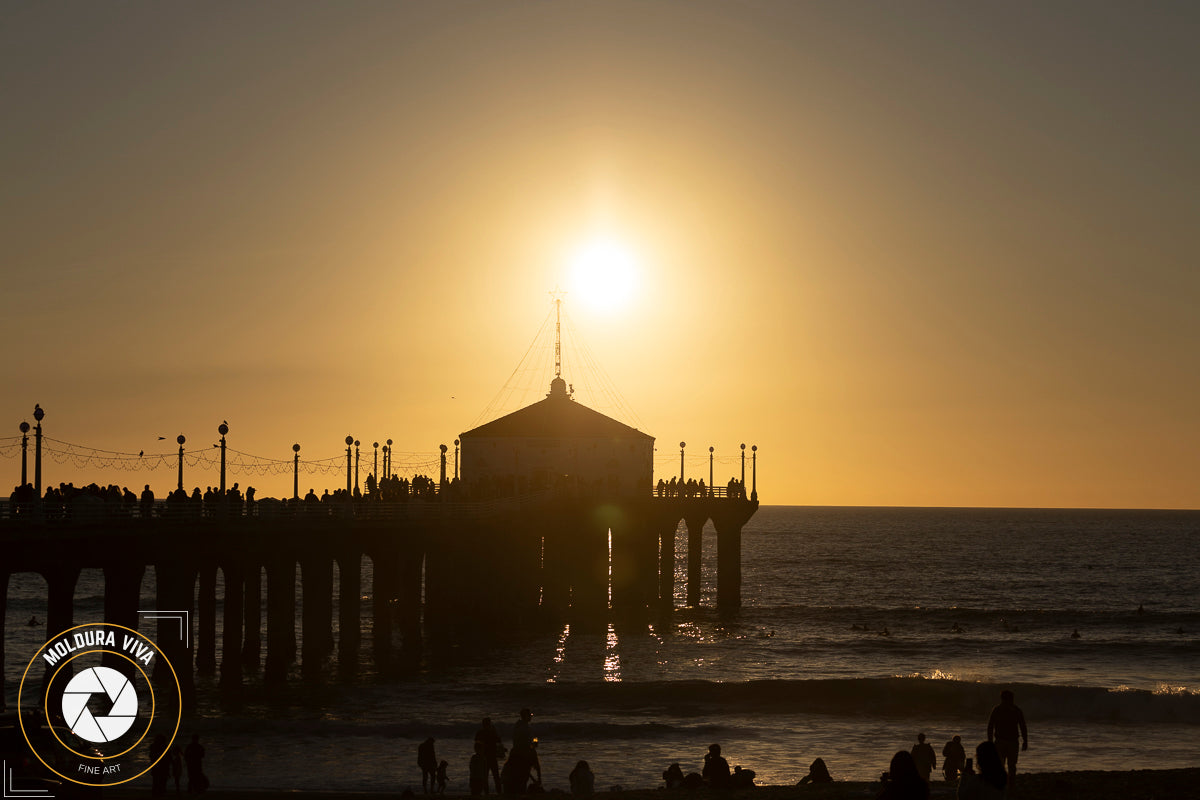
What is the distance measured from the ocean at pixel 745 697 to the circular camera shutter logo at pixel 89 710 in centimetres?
146

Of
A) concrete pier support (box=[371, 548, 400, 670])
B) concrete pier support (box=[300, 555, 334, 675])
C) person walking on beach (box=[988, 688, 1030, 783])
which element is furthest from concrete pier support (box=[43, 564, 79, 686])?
concrete pier support (box=[371, 548, 400, 670])

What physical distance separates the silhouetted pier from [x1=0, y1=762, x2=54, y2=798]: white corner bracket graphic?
10.6 m

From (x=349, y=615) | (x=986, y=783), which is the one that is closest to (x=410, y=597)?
(x=349, y=615)

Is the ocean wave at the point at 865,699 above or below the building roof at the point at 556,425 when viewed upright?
below

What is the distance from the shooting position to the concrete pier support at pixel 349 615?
42688 millimetres

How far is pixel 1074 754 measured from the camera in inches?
1287

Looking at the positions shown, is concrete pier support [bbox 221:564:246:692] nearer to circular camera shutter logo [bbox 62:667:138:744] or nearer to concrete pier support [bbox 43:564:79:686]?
circular camera shutter logo [bbox 62:667:138:744]

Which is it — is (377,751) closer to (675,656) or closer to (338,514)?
(338,514)

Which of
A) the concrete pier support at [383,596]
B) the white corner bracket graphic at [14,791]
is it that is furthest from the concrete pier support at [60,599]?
the concrete pier support at [383,596]

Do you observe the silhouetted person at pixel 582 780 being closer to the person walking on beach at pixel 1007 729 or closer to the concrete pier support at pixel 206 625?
the person walking on beach at pixel 1007 729

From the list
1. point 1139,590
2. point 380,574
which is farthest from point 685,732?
point 1139,590

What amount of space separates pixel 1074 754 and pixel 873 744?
16.0 ft

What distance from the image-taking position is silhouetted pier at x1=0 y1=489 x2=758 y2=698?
94.1 ft

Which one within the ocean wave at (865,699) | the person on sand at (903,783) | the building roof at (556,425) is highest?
the building roof at (556,425)
